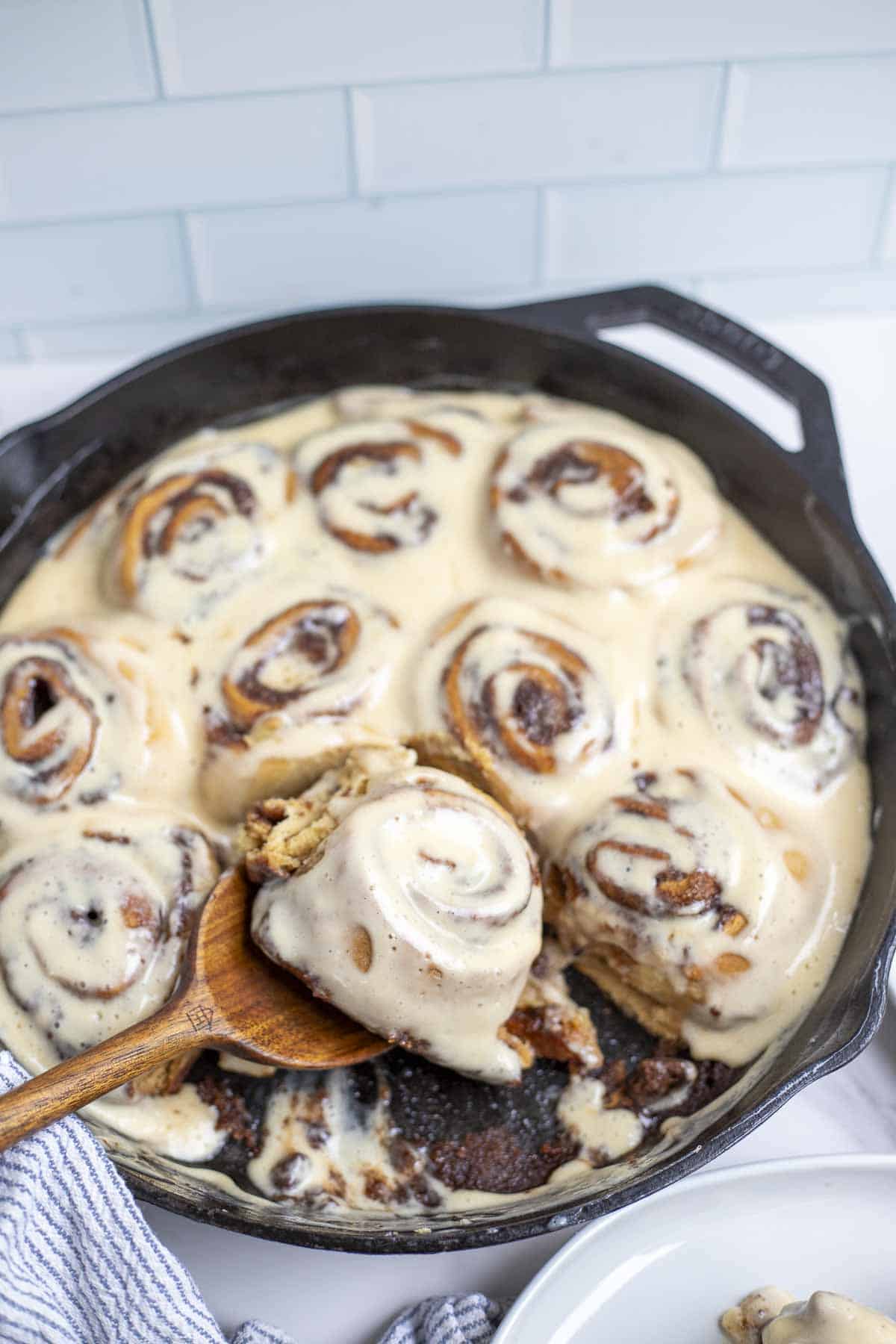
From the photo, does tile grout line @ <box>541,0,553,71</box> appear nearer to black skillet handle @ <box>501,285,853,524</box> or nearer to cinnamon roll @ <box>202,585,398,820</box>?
black skillet handle @ <box>501,285,853,524</box>

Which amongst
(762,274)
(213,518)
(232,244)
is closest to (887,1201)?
(213,518)

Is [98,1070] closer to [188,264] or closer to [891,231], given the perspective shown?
[188,264]

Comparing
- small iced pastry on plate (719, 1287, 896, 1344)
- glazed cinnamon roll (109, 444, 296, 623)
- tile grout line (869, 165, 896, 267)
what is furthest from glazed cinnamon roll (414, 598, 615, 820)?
tile grout line (869, 165, 896, 267)


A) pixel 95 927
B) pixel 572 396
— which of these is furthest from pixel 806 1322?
pixel 572 396

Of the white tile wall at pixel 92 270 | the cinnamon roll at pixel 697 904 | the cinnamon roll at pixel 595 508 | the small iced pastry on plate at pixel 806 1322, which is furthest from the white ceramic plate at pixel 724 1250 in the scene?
the white tile wall at pixel 92 270

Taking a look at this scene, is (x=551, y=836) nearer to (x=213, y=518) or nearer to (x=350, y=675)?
(x=350, y=675)

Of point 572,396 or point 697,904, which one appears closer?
point 697,904
